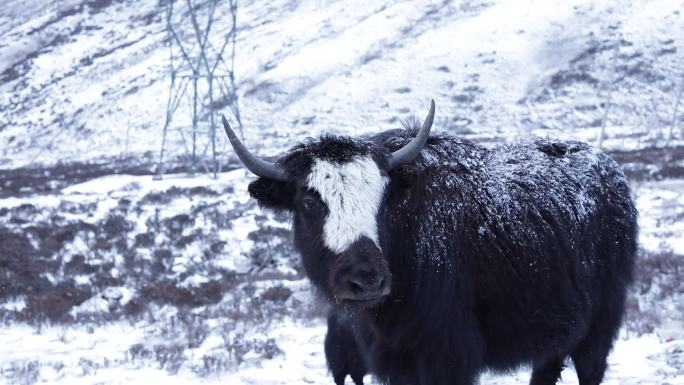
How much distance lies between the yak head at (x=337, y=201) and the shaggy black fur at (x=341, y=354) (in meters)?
1.49

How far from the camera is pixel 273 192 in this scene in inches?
166

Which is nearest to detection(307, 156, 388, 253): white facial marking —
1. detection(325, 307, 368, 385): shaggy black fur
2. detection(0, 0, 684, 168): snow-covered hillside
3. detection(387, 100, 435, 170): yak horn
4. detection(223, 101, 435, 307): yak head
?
detection(223, 101, 435, 307): yak head

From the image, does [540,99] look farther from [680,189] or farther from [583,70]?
[680,189]

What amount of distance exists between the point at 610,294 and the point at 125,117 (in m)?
49.8

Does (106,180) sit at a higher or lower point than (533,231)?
lower

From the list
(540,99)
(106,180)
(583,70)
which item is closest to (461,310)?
(106,180)

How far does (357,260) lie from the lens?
350 centimetres

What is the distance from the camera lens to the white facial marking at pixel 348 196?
3697mm

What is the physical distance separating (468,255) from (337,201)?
2.84ft

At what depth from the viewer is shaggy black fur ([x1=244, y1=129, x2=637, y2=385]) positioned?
4004 millimetres

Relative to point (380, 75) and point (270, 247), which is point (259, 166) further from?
point (380, 75)

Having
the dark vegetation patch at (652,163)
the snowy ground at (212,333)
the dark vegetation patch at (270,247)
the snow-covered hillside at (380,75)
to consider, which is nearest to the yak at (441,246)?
the snowy ground at (212,333)

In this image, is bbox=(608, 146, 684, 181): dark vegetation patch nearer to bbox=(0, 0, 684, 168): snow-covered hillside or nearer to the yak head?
bbox=(0, 0, 684, 168): snow-covered hillside

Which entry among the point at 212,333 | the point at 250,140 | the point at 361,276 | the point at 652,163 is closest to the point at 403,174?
the point at 361,276
